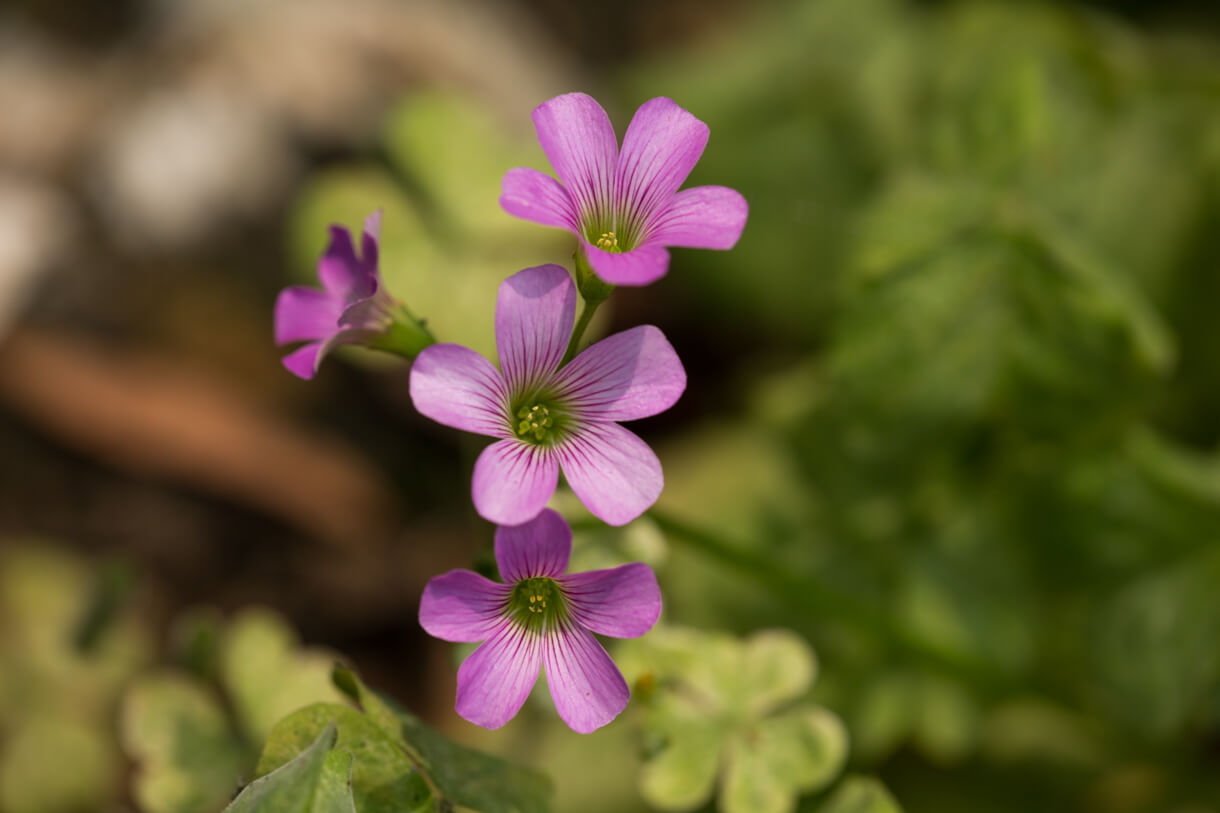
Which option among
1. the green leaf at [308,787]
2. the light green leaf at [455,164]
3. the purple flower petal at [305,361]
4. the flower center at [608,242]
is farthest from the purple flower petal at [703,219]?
the light green leaf at [455,164]

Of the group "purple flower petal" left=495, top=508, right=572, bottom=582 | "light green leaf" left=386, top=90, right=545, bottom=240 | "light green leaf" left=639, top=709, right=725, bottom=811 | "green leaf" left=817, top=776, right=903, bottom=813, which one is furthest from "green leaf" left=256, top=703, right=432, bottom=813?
"light green leaf" left=386, top=90, right=545, bottom=240

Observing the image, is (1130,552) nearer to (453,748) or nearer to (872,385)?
(872,385)

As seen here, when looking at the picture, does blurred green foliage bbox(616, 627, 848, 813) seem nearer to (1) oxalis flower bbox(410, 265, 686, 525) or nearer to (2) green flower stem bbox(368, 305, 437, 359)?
Answer: (1) oxalis flower bbox(410, 265, 686, 525)

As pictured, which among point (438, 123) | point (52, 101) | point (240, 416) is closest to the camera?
point (438, 123)

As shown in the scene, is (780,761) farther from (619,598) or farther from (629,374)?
(629,374)

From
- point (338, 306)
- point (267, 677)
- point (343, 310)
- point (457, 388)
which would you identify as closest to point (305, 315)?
point (338, 306)

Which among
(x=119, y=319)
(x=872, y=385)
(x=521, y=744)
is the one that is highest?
(x=872, y=385)

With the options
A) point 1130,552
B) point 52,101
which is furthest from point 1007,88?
point 52,101
